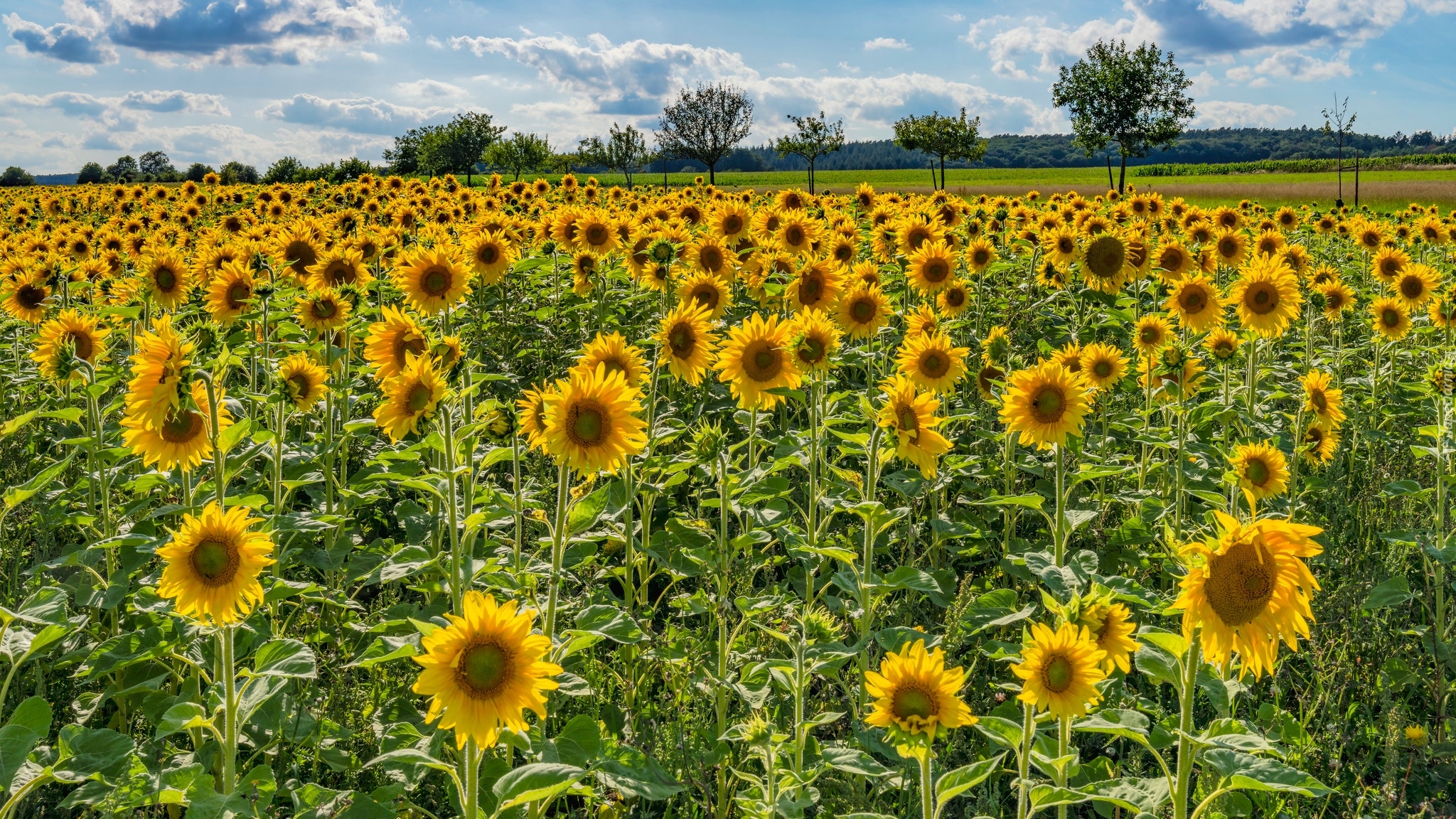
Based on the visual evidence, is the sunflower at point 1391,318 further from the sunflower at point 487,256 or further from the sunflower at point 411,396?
the sunflower at point 411,396

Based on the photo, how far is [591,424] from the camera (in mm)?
2973

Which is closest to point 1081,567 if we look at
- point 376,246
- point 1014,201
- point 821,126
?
point 376,246

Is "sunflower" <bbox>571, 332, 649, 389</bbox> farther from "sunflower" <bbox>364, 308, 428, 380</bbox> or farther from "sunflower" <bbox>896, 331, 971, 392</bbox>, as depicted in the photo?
"sunflower" <bbox>896, 331, 971, 392</bbox>

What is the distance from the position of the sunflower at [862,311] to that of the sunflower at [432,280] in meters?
2.37

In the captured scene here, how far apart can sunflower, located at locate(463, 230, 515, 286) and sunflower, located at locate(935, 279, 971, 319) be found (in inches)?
136

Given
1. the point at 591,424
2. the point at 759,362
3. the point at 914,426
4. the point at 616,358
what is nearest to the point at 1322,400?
the point at 914,426

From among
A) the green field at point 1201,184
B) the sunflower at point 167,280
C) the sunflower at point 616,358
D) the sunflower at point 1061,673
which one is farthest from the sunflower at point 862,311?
the green field at point 1201,184

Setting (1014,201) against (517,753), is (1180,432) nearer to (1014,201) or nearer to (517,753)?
(517,753)

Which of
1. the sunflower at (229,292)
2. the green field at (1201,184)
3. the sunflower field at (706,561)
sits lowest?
the sunflower field at (706,561)

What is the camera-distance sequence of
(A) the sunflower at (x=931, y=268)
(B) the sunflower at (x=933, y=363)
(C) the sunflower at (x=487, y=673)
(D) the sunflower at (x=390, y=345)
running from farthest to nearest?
(A) the sunflower at (x=931, y=268), (B) the sunflower at (x=933, y=363), (D) the sunflower at (x=390, y=345), (C) the sunflower at (x=487, y=673)

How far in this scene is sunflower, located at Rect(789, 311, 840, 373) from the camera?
390 centimetres

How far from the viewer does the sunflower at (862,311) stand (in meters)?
5.66

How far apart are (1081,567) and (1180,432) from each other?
158 centimetres

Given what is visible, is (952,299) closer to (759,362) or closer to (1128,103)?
(759,362)
